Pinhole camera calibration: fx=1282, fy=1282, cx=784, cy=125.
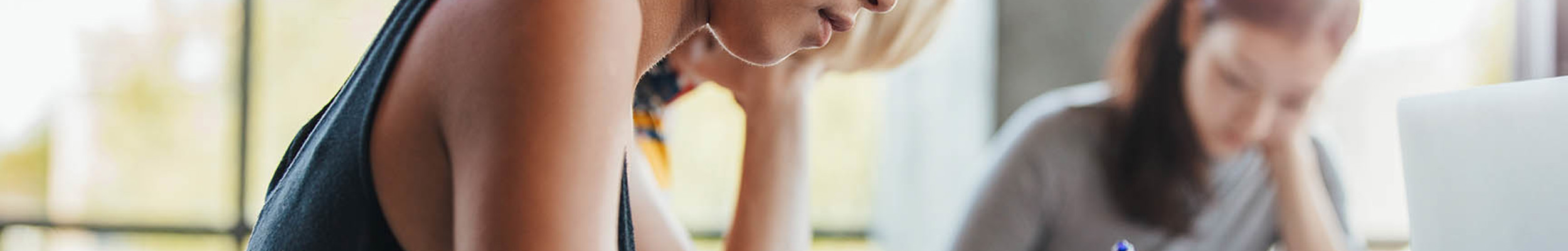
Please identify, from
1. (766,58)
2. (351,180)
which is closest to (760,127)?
(766,58)

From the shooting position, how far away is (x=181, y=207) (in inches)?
140

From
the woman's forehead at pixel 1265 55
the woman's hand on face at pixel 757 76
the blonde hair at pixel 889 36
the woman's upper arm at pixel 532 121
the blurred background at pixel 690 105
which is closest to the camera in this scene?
the woman's upper arm at pixel 532 121

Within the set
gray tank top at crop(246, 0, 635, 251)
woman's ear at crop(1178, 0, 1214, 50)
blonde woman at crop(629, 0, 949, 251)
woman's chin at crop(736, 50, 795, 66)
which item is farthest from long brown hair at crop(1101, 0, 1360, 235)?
gray tank top at crop(246, 0, 635, 251)

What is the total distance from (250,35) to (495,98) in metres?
3.32

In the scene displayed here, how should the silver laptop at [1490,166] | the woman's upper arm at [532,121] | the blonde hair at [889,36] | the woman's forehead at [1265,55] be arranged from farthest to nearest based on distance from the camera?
1. the woman's forehead at [1265,55]
2. the blonde hair at [889,36]
3. the silver laptop at [1490,166]
4. the woman's upper arm at [532,121]

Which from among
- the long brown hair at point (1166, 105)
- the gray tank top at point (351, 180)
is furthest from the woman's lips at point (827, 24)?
the long brown hair at point (1166, 105)

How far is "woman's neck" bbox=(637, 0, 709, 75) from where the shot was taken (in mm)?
→ 605

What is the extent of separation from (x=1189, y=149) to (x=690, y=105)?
5.66ft

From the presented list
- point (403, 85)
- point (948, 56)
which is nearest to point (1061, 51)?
point (948, 56)

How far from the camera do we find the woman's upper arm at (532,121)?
1.46 ft

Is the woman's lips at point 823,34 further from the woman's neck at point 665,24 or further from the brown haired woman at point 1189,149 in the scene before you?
the brown haired woman at point 1189,149

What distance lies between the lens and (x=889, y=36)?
932 millimetres

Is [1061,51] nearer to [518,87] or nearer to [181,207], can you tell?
[181,207]

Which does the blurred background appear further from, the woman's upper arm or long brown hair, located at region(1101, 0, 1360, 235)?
the woman's upper arm
